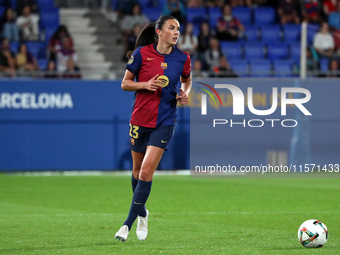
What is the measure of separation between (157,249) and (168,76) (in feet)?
5.61

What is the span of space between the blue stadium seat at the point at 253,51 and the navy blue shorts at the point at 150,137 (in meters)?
10.8

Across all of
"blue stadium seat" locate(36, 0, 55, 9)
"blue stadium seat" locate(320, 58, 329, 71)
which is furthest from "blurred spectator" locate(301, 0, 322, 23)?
"blue stadium seat" locate(36, 0, 55, 9)

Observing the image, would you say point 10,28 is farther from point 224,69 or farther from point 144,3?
point 224,69

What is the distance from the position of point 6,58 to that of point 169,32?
9.77 m

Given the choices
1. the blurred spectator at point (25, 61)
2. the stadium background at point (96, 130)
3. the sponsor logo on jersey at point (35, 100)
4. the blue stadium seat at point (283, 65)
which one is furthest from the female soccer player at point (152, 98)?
the blue stadium seat at point (283, 65)

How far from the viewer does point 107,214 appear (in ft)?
26.3

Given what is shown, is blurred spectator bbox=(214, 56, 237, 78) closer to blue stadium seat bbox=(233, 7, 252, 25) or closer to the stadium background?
the stadium background

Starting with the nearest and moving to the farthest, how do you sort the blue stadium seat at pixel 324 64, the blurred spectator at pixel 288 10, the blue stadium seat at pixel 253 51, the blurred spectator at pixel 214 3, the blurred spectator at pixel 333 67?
the blurred spectator at pixel 333 67
the blue stadium seat at pixel 324 64
the blue stadium seat at pixel 253 51
the blurred spectator at pixel 288 10
the blurred spectator at pixel 214 3

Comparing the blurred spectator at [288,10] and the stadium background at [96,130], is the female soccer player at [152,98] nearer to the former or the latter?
the stadium background at [96,130]

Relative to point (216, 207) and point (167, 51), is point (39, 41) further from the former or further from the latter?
point (167, 51)

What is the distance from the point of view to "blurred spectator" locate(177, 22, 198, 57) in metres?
15.5

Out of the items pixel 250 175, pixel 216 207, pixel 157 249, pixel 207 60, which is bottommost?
pixel 250 175

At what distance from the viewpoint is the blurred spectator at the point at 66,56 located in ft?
49.3

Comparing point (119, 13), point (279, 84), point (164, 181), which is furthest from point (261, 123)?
point (119, 13)
